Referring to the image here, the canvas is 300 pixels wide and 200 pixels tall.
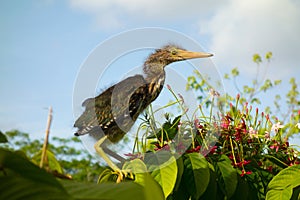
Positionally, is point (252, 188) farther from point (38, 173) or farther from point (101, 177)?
point (38, 173)

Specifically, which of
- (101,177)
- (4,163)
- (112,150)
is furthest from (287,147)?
(4,163)

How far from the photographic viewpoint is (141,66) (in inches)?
52.6

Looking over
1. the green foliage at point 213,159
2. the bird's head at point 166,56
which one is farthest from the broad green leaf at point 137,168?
the bird's head at point 166,56

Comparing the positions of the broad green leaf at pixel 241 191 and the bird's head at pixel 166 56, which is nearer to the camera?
the broad green leaf at pixel 241 191

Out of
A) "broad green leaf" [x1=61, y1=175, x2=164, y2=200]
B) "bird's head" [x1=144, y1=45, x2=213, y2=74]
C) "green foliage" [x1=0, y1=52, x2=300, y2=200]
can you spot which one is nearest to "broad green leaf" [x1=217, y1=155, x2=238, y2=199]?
"green foliage" [x1=0, y1=52, x2=300, y2=200]

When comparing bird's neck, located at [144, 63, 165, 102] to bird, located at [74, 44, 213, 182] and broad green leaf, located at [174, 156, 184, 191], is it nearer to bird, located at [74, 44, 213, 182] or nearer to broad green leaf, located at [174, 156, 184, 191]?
bird, located at [74, 44, 213, 182]

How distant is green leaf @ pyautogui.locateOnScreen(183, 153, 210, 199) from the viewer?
102 centimetres

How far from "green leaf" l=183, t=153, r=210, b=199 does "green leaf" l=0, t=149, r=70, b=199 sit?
80 cm

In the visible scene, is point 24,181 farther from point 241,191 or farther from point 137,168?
point 241,191

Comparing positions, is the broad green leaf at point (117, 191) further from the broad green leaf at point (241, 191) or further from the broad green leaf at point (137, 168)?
the broad green leaf at point (241, 191)

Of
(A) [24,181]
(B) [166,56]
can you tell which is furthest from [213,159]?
(A) [24,181]

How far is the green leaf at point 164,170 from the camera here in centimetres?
93

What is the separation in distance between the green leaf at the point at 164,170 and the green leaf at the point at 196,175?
90 mm

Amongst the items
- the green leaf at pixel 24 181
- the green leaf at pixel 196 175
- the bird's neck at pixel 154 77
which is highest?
the bird's neck at pixel 154 77
